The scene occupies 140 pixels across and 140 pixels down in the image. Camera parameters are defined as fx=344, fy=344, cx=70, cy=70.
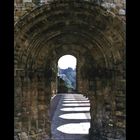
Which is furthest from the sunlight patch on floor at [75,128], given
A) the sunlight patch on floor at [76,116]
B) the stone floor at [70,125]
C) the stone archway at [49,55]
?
the sunlight patch on floor at [76,116]

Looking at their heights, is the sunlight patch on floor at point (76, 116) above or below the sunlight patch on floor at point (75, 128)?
above

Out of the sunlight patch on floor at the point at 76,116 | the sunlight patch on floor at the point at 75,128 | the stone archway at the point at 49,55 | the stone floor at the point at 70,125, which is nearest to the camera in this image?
the stone archway at the point at 49,55

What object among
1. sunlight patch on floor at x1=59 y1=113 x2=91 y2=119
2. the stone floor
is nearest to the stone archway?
the stone floor

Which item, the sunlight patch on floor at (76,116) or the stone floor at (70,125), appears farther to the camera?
the sunlight patch on floor at (76,116)

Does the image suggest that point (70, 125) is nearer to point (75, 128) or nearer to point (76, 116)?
point (75, 128)

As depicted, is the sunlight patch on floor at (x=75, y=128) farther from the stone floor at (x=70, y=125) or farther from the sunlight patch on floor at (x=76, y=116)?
the sunlight patch on floor at (x=76, y=116)

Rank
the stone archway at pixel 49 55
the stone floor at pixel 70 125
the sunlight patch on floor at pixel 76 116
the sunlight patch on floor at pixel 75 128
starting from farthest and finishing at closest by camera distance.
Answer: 1. the sunlight patch on floor at pixel 76 116
2. the sunlight patch on floor at pixel 75 128
3. the stone floor at pixel 70 125
4. the stone archway at pixel 49 55

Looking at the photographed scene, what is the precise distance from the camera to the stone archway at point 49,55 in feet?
29.8

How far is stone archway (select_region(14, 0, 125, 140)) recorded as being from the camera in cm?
907

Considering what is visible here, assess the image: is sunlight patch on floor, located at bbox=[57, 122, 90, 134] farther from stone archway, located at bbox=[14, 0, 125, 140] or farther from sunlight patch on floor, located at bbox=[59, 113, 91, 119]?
sunlight patch on floor, located at bbox=[59, 113, 91, 119]

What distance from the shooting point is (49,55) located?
11.7 meters
